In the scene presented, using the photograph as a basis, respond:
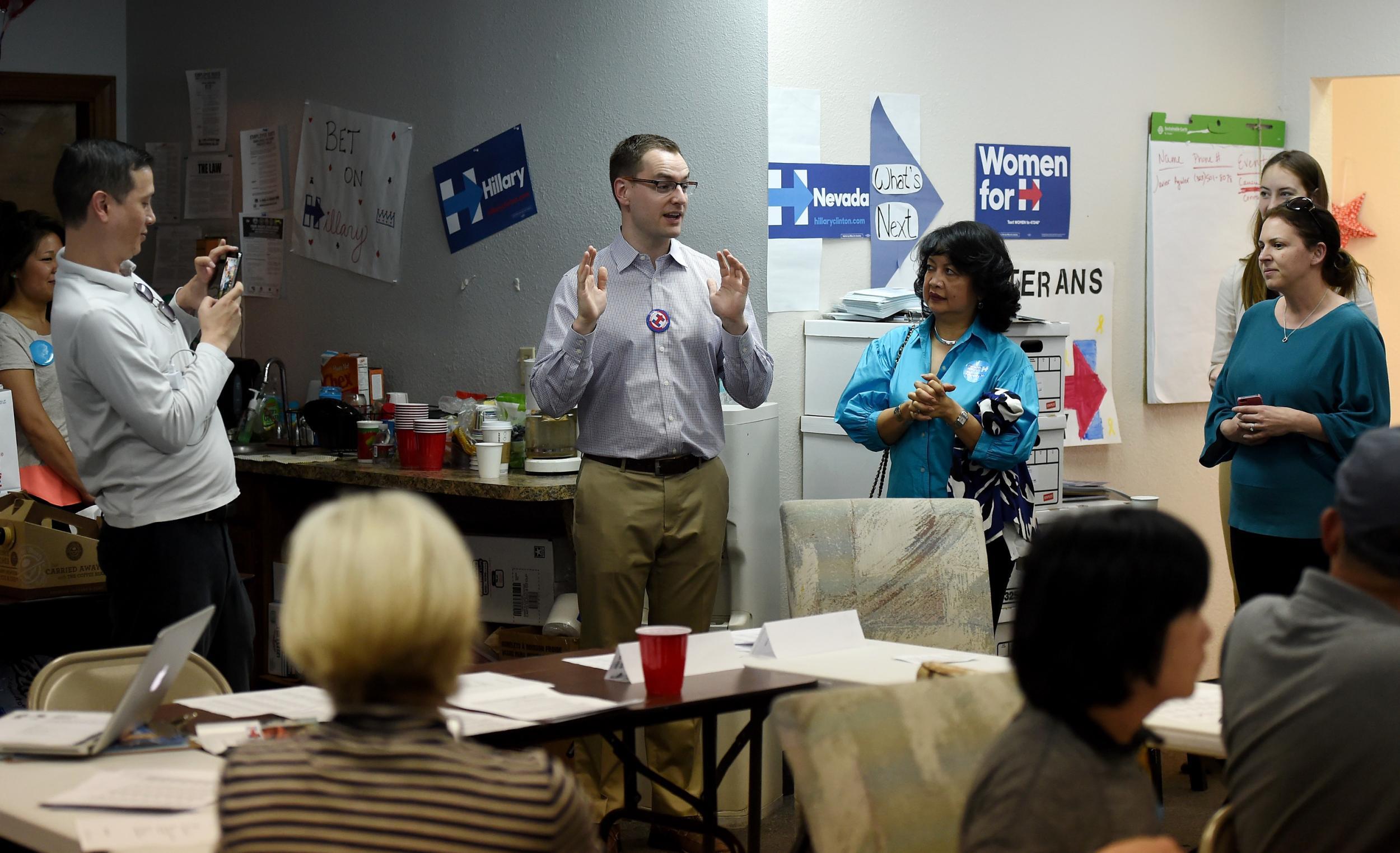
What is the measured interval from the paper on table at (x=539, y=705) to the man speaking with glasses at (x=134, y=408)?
1.08m

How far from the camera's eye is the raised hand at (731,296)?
11.9ft

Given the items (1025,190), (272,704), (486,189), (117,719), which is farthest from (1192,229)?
(117,719)

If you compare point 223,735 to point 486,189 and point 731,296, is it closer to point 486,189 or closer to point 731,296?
point 731,296

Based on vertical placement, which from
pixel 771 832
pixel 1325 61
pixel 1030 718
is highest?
pixel 1325 61

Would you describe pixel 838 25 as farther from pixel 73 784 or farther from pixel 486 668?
pixel 73 784

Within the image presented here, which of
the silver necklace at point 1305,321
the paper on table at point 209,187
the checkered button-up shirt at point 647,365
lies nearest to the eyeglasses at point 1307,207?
the silver necklace at point 1305,321

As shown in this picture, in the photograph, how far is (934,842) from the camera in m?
1.91

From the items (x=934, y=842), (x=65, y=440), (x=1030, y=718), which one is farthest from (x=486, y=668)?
(x=65, y=440)

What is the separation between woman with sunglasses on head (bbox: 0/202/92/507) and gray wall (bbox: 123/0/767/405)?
3.80 ft

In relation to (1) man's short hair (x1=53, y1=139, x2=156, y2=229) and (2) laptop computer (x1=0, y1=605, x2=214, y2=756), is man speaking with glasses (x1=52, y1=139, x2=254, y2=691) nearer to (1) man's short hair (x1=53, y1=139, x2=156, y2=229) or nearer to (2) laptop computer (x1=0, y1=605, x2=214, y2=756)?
(1) man's short hair (x1=53, y1=139, x2=156, y2=229)

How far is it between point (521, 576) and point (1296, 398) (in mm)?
2500

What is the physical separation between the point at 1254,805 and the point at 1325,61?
4.61 meters

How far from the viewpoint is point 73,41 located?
6363 mm

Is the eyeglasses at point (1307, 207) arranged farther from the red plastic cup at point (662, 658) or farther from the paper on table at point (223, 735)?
the paper on table at point (223, 735)
